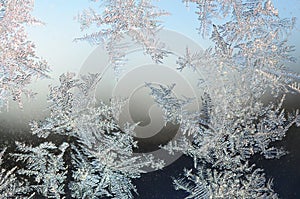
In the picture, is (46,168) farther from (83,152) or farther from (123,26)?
(123,26)

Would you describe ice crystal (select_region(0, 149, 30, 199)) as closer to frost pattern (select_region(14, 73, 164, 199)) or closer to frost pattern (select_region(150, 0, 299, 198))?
frost pattern (select_region(14, 73, 164, 199))

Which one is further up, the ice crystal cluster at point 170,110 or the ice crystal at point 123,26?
the ice crystal at point 123,26

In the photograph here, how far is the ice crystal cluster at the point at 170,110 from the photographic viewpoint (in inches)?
17.0

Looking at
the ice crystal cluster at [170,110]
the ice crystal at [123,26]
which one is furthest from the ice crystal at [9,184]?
the ice crystal at [123,26]

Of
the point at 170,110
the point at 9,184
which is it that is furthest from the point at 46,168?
the point at 170,110

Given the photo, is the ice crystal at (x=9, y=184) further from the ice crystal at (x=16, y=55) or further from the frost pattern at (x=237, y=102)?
the frost pattern at (x=237, y=102)

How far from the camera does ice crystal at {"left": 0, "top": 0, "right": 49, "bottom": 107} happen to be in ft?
1.41

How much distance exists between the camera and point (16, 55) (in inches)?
17.1

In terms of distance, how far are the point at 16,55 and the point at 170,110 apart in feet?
0.64

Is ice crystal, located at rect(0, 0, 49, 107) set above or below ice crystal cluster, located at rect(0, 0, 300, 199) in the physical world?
above

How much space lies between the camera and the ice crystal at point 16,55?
43 centimetres

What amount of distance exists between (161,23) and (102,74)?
0.31 feet

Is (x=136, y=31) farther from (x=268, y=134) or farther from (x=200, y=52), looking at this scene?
(x=268, y=134)

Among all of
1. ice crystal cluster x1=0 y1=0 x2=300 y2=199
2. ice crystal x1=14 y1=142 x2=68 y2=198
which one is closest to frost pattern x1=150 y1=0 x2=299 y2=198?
ice crystal cluster x1=0 y1=0 x2=300 y2=199
